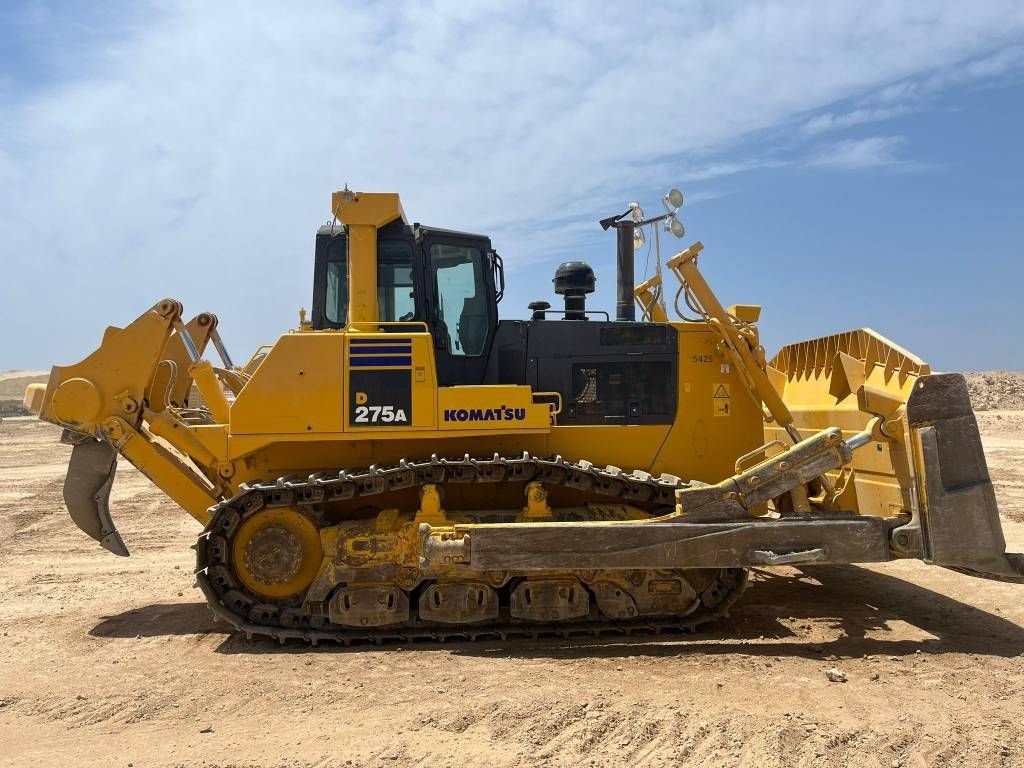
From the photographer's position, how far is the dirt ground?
4.06m

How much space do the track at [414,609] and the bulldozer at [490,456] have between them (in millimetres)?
18

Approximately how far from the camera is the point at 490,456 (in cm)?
618

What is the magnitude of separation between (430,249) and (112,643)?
4.30 metres

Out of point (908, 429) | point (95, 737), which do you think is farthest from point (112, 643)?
point (908, 429)

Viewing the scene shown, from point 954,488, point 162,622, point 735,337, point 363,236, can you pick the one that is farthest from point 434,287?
point 954,488

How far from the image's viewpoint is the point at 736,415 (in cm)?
678

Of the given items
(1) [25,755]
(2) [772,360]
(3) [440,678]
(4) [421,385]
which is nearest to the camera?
(1) [25,755]

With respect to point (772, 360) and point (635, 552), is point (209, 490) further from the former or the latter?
point (772, 360)

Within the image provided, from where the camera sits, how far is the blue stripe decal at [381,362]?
235 inches

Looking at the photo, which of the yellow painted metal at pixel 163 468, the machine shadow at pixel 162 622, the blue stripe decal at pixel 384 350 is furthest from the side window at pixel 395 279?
the machine shadow at pixel 162 622

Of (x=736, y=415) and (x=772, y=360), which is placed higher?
(x=772, y=360)

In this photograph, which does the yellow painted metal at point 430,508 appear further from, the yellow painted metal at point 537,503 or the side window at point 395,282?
the side window at point 395,282

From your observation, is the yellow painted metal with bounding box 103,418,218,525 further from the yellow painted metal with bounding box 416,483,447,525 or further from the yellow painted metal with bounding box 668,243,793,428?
the yellow painted metal with bounding box 668,243,793,428

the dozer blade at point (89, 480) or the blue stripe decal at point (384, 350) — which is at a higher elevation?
the blue stripe decal at point (384, 350)
